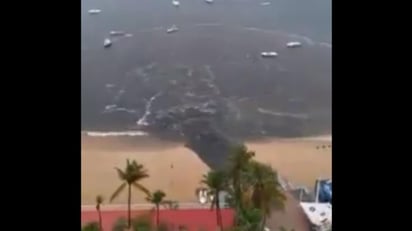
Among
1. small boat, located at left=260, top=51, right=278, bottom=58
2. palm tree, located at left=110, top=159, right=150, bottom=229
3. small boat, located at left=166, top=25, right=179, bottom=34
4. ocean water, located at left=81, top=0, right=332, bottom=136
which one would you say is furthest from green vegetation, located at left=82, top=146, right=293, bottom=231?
small boat, located at left=166, top=25, right=179, bottom=34

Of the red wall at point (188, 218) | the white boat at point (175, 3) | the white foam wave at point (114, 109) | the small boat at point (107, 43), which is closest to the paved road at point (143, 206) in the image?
the red wall at point (188, 218)

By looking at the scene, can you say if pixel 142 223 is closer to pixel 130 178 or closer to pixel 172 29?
pixel 130 178

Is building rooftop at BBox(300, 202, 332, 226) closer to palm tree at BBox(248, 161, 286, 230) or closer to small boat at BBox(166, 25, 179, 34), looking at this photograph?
palm tree at BBox(248, 161, 286, 230)

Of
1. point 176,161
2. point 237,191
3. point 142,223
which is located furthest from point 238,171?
point 142,223
